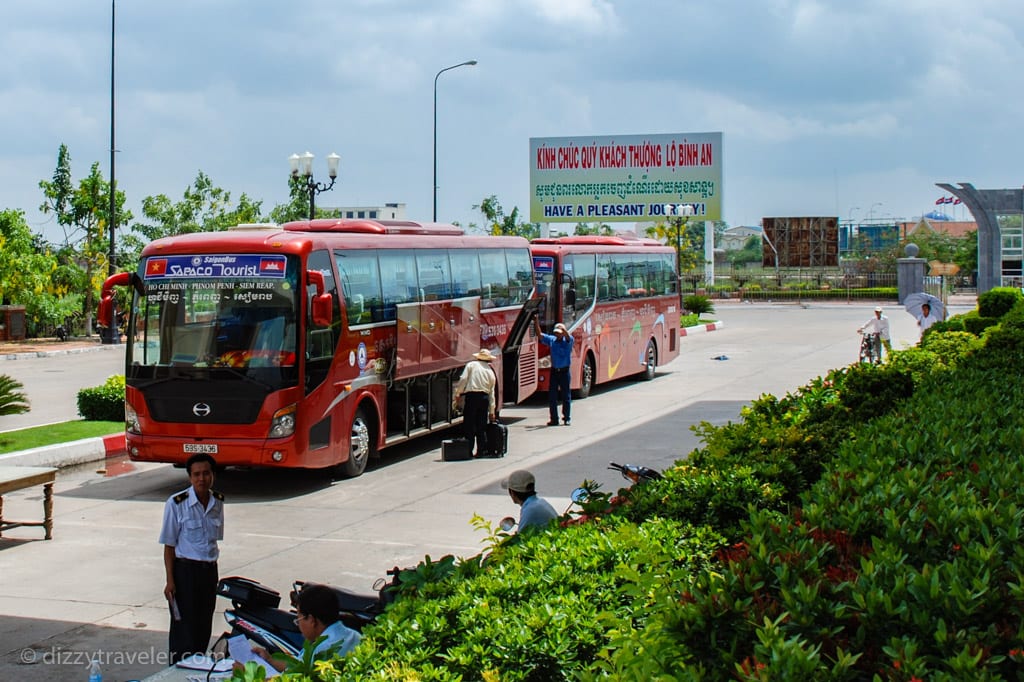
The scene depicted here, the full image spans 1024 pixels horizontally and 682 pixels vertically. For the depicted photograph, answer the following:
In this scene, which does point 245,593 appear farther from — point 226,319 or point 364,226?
point 364,226

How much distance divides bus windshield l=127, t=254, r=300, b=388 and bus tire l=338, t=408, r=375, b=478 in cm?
164

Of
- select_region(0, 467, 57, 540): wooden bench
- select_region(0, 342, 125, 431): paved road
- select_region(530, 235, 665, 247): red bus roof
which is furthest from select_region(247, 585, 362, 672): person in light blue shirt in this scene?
select_region(530, 235, 665, 247): red bus roof

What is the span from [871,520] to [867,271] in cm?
9186

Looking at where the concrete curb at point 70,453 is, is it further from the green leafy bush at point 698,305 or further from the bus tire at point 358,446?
the green leafy bush at point 698,305

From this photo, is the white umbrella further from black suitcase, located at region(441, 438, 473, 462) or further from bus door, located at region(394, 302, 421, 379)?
bus door, located at region(394, 302, 421, 379)

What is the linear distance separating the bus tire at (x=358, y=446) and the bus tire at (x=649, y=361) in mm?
12154

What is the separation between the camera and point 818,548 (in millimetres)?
4625

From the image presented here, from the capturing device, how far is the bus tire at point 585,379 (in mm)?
23531

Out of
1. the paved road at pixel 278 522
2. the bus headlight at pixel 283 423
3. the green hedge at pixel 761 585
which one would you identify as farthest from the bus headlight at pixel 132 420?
the green hedge at pixel 761 585

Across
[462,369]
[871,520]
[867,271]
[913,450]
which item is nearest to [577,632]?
[871,520]

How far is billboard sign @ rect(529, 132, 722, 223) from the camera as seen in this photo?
212 feet

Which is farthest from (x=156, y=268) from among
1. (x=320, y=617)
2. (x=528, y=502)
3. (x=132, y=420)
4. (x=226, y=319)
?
(x=320, y=617)

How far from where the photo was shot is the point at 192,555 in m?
7.78

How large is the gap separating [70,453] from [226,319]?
12.6ft
